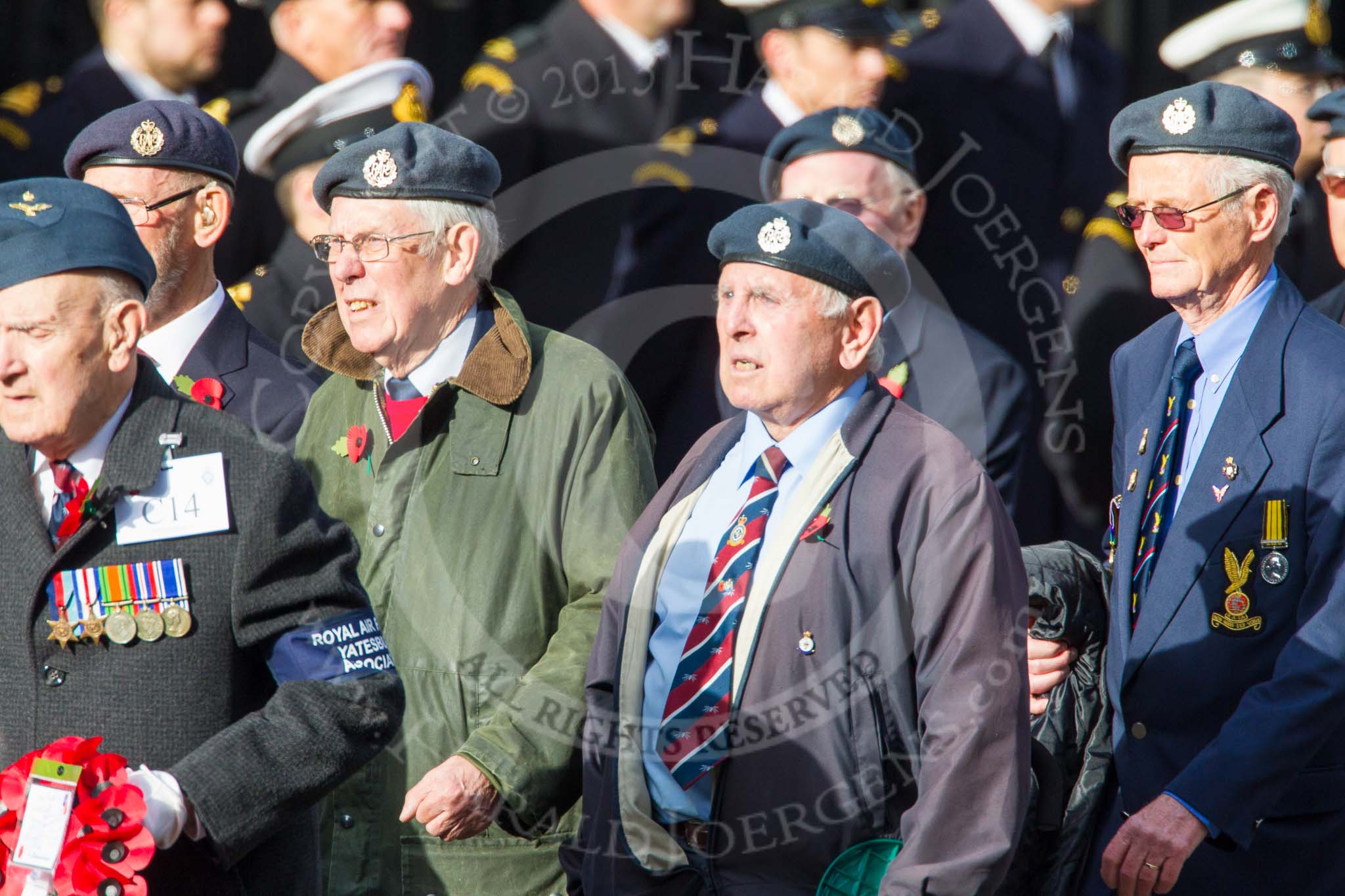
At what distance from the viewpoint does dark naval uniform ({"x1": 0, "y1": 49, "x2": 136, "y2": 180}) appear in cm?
546

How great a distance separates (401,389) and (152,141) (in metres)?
1.02

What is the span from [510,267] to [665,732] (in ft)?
8.44

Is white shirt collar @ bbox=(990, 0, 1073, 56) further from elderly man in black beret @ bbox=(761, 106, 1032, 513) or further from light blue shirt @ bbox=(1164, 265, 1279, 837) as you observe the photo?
light blue shirt @ bbox=(1164, 265, 1279, 837)

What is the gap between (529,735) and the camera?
354cm

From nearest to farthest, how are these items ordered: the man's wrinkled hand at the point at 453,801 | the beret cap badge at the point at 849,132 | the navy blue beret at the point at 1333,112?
the man's wrinkled hand at the point at 453,801 → the navy blue beret at the point at 1333,112 → the beret cap badge at the point at 849,132

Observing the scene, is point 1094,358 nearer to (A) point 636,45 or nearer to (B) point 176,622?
(A) point 636,45

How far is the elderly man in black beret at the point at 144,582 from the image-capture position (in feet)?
8.50

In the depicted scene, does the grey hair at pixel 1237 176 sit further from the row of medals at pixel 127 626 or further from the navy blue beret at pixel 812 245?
the row of medals at pixel 127 626

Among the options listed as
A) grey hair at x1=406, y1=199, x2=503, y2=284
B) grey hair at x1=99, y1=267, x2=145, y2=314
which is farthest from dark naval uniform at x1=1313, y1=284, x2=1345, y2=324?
grey hair at x1=99, y1=267, x2=145, y2=314

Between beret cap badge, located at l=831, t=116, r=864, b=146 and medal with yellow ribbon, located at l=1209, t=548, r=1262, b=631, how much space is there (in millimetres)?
1935

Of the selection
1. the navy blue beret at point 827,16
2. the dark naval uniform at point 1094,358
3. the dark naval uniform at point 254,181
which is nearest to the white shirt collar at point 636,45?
the navy blue beret at point 827,16

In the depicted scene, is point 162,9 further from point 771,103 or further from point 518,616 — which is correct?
point 518,616

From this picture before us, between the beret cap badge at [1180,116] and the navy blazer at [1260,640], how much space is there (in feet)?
1.41

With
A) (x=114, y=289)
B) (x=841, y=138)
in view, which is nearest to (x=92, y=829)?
(x=114, y=289)
